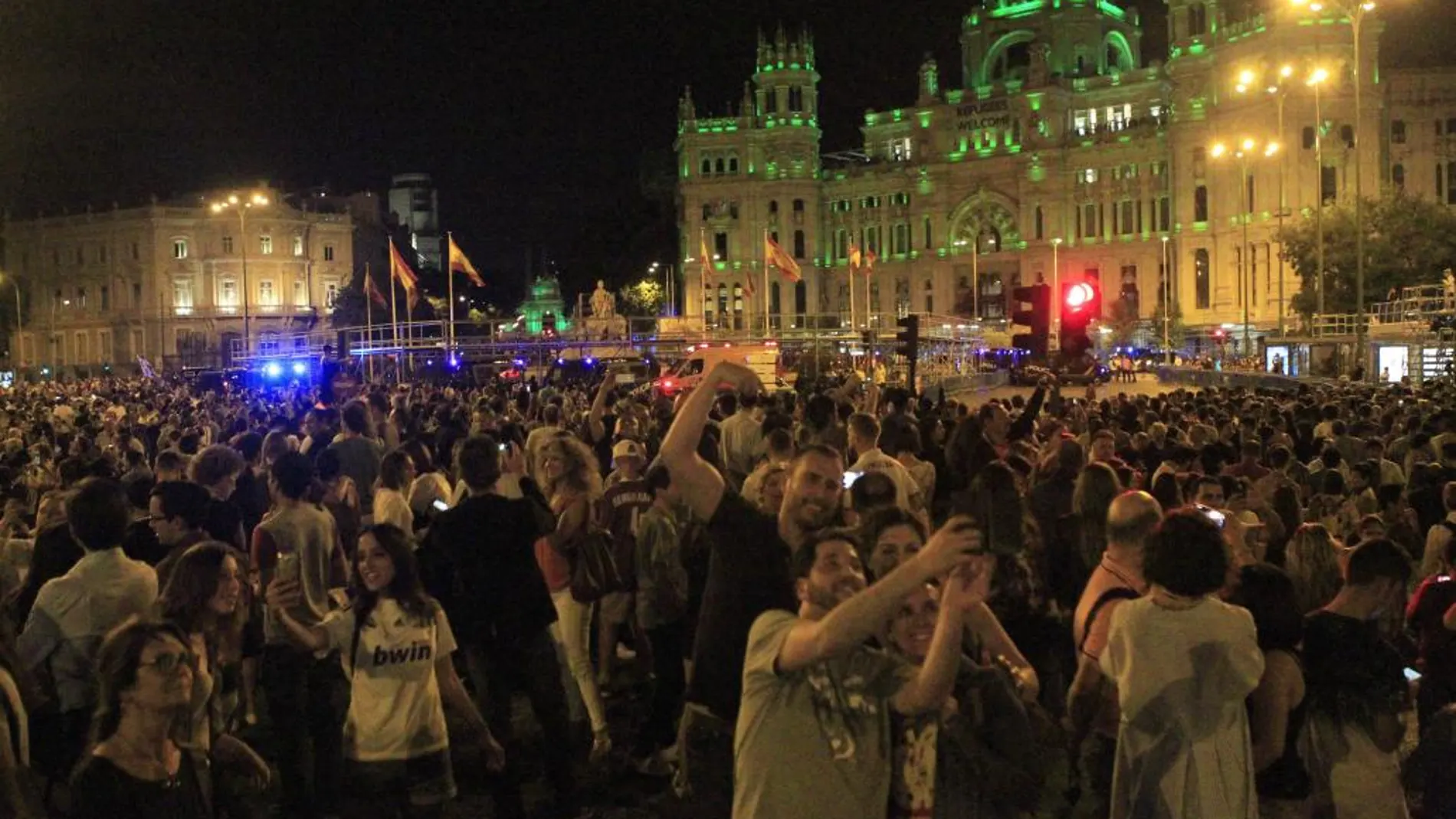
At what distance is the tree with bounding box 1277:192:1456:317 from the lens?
49.4 metres

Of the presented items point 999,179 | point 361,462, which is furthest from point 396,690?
point 999,179

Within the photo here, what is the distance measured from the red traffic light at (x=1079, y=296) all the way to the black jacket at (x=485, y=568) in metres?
5.20

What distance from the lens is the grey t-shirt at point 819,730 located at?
364 centimetres


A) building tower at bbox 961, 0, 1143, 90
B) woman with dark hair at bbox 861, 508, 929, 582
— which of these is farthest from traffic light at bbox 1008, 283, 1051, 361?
building tower at bbox 961, 0, 1143, 90

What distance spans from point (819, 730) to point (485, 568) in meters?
2.95

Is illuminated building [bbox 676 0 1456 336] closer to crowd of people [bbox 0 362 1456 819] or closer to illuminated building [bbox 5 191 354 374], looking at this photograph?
illuminated building [bbox 5 191 354 374]

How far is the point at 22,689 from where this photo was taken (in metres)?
5.12

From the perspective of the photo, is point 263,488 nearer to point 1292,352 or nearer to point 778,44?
point 1292,352

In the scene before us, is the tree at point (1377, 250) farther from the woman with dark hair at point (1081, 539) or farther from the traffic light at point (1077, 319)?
the woman with dark hair at point (1081, 539)

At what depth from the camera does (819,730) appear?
366cm

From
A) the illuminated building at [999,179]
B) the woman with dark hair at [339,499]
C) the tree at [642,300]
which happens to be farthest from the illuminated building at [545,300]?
the woman with dark hair at [339,499]

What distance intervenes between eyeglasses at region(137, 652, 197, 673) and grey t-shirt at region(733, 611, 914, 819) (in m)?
1.75

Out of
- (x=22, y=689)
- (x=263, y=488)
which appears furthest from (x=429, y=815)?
(x=263, y=488)

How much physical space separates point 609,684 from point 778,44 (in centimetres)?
9382
